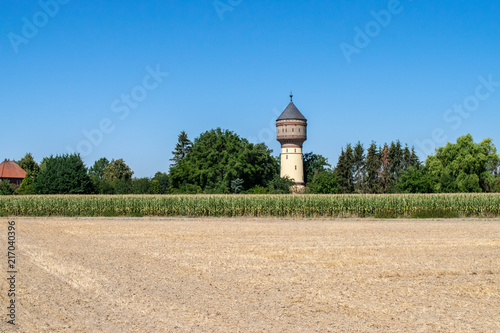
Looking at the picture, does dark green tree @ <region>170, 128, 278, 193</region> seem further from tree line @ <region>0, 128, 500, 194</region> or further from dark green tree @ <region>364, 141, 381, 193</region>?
dark green tree @ <region>364, 141, 381, 193</region>

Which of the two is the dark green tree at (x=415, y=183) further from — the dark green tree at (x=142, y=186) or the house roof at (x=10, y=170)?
the house roof at (x=10, y=170)

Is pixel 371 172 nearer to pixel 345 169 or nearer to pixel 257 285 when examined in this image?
pixel 345 169

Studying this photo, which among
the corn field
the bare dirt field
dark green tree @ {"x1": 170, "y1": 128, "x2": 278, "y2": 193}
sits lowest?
the bare dirt field

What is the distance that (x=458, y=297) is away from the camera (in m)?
12.3

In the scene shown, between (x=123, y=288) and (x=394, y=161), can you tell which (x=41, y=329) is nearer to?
(x=123, y=288)

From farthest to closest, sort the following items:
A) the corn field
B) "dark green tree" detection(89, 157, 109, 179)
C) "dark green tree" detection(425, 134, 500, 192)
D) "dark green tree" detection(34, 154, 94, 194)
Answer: "dark green tree" detection(89, 157, 109, 179) < "dark green tree" detection(425, 134, 500, 192) < "dark green tree" detection(34, 154, 94, 194) < the corn field

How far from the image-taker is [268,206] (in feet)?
138

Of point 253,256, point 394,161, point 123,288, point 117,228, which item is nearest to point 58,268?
point 123,288

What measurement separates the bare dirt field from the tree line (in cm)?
4274

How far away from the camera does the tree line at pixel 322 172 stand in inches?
2687

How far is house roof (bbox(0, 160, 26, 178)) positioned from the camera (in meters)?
109

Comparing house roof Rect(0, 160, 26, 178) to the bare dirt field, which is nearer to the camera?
the bare dirt field

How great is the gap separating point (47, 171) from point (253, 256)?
45474mm

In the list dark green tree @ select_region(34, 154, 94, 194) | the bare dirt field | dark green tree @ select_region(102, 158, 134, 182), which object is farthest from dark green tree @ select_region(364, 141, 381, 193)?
the bare dirt field
